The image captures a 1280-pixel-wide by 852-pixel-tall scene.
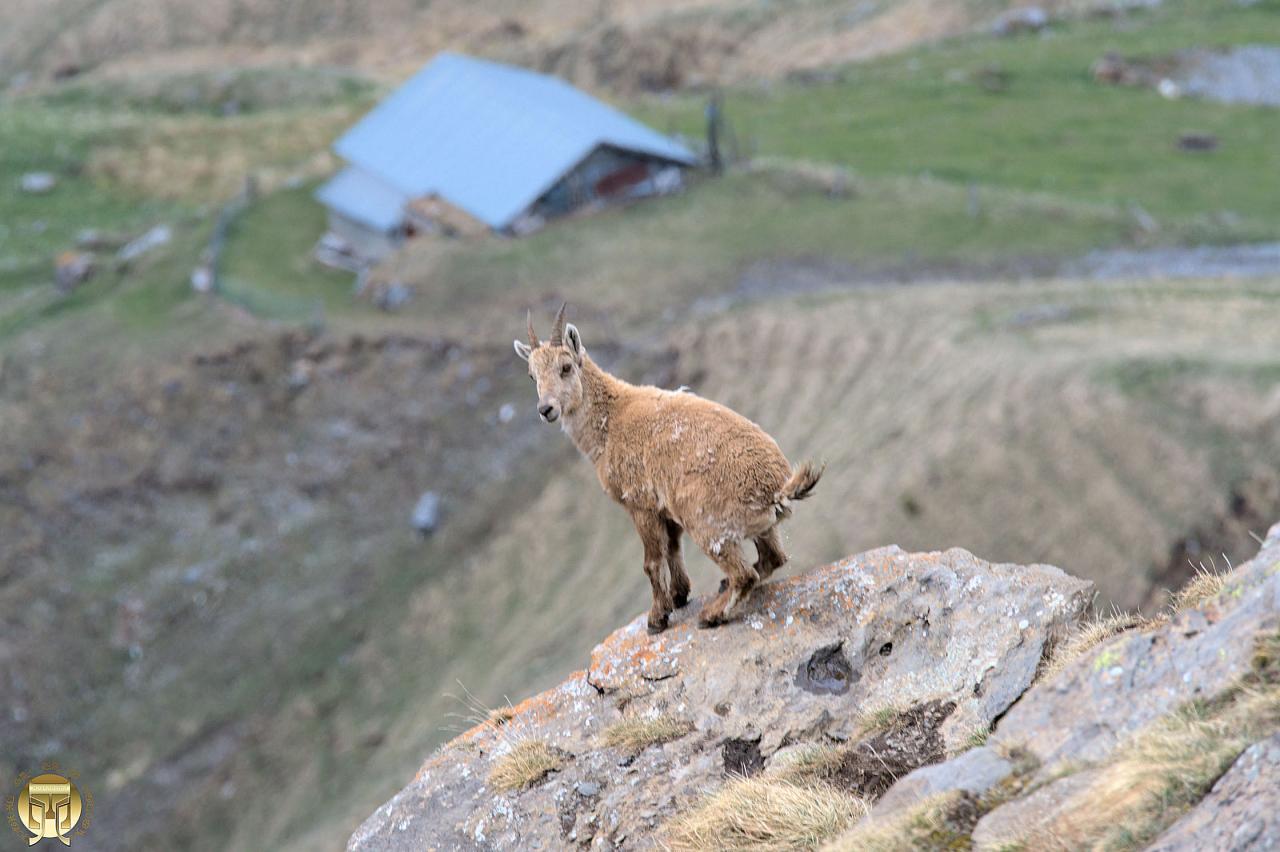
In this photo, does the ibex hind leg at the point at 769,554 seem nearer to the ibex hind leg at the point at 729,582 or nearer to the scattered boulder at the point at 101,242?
the ibex hind leg at the point at 729,582

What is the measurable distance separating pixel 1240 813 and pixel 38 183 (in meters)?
84.0

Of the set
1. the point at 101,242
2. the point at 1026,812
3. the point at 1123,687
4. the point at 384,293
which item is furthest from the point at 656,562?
the point at 101,242

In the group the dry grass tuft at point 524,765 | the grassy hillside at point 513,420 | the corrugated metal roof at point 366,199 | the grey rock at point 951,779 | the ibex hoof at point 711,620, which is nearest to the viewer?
the grey rock at point 951,779

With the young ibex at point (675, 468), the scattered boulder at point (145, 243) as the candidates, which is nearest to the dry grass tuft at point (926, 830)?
the young ibex at point (675, 468)

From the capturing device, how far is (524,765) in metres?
12.7

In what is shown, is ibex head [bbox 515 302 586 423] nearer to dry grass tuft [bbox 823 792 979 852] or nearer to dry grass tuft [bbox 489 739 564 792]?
dry grass tuft [bbox 489 739 564 792]

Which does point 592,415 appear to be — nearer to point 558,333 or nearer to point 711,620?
point 558,333

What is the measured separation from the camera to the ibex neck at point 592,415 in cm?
1540

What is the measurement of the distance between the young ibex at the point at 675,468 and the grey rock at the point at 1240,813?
219 inches

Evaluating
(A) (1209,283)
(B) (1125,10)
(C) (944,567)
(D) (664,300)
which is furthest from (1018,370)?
(B) (1125,10)

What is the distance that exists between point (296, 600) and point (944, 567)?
30776 mm

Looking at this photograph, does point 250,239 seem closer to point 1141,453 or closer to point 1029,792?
point 1141,453

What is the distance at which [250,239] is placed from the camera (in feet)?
205

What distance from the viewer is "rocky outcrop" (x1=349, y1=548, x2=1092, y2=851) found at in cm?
1173
